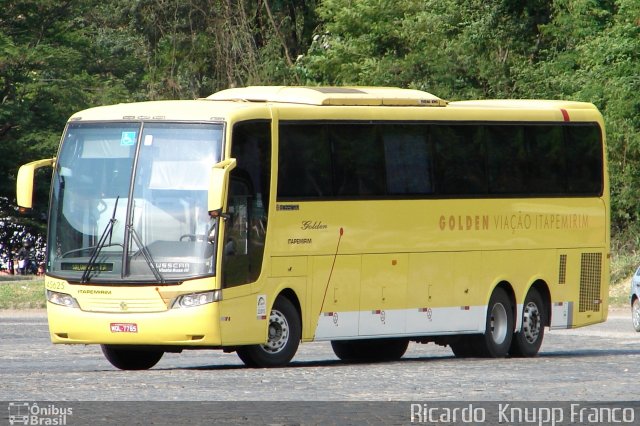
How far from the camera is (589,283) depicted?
2409 cm

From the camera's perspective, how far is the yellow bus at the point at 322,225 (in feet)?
61.1

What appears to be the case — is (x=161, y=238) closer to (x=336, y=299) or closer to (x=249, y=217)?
(x=249, y=217)

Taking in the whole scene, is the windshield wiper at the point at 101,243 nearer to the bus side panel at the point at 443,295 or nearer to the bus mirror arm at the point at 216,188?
the bus mirror arm at the point at 216,188

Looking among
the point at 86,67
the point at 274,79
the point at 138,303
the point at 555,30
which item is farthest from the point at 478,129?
the point at 86,67

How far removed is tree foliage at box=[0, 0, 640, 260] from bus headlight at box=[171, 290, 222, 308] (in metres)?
23.8

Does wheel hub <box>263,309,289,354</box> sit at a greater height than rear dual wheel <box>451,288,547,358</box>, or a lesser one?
greater

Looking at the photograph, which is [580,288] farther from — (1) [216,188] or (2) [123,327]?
(2) [123,327]

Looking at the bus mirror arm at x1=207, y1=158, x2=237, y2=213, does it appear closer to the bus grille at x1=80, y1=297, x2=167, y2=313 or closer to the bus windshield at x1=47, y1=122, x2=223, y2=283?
the bus windshield at x1=47, y1=122, x2=223, y2=283

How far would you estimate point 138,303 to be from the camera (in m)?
18.5

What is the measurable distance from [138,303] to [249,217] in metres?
1.69

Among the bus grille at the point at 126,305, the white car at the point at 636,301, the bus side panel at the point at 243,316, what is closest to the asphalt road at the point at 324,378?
the bus side panel at the point at 243,316

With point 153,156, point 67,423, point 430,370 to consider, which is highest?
point 153,156

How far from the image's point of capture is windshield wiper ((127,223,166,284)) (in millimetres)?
18484

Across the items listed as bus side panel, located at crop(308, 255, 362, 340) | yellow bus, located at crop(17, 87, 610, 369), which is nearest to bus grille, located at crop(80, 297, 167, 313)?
yellow bus, located at crop(17, 87, 610, 369)
